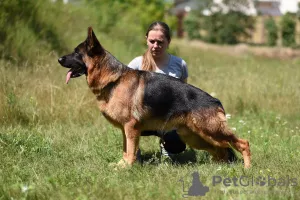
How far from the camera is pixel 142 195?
376cm

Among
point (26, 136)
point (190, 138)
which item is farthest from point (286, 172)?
point (26, 136)

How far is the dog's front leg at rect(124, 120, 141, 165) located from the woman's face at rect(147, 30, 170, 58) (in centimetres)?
110

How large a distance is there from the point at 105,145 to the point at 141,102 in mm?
1309

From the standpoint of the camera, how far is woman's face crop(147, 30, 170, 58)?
5.33m

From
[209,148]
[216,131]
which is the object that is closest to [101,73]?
[216,131]

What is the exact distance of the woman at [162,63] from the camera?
17.6ft

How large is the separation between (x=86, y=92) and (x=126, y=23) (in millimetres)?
9749

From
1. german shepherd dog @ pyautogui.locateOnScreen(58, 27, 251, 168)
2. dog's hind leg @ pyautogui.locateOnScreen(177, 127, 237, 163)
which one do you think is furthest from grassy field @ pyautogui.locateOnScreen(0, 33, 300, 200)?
german shepherd dog @ pyautogui.locateOnScreen(58, 27, 251, 168)

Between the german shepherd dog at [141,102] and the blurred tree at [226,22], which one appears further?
the blurred tree at [226,22]

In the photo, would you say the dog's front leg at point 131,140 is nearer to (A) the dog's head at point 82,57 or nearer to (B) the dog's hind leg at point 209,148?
(B) the dog's hind leg at point 209,148

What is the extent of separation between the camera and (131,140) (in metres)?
4.81

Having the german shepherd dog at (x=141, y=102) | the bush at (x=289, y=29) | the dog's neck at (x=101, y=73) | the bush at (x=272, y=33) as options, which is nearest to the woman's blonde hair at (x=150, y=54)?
the german shepherd dog at (x=141, y=102)

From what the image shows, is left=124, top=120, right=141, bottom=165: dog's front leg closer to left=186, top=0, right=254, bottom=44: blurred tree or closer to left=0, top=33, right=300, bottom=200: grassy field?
left=0, top=33, right=300, bottom=200: grassy field

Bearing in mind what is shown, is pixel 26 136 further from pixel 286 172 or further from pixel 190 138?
pixel 286 172
